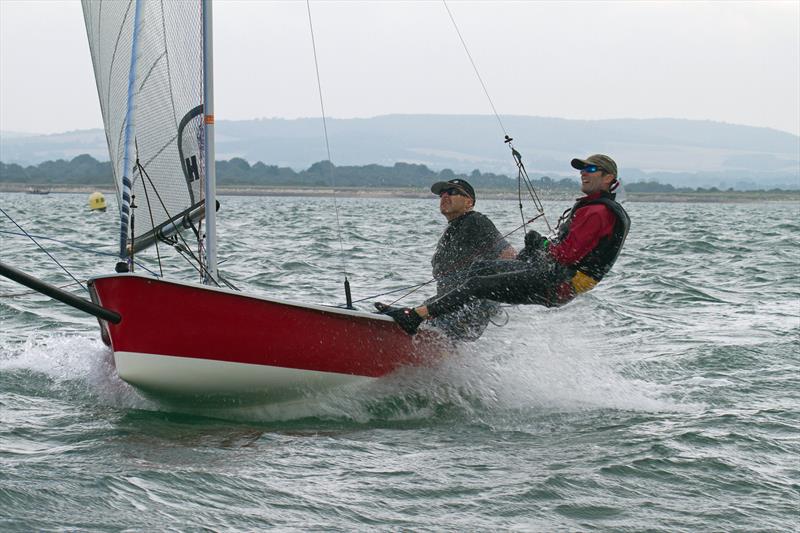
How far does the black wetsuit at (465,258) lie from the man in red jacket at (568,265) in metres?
0.26

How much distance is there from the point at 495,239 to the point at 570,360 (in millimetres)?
1160

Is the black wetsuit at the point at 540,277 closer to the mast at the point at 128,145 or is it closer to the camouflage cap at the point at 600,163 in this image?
the camouflage cap at the point at 600,163

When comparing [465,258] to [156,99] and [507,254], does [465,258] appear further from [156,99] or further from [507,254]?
[156,99]

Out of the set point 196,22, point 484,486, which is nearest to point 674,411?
point 484,486

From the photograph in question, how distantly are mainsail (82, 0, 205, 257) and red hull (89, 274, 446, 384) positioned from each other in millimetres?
610

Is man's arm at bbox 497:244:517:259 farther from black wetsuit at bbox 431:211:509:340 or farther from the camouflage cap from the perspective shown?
the camouflage cap

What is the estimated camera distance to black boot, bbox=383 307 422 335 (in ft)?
19.5

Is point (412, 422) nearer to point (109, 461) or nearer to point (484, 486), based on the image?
point (484, 486)

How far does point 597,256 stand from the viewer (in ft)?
19.4

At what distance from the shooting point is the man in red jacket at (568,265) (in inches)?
232

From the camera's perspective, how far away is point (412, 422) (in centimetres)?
567

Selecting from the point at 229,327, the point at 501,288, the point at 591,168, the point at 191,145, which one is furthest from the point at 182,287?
the point at 591,168

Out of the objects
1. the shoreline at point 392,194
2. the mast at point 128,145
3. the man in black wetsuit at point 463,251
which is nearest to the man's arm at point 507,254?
the man in black wetsuit at point 463,251

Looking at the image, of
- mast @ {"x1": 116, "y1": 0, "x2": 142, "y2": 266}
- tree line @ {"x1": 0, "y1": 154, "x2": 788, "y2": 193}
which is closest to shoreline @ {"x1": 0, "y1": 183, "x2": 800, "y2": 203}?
tree line @ {"x1": 0, "y1": 154, "x2": 788, "y2": 193}
